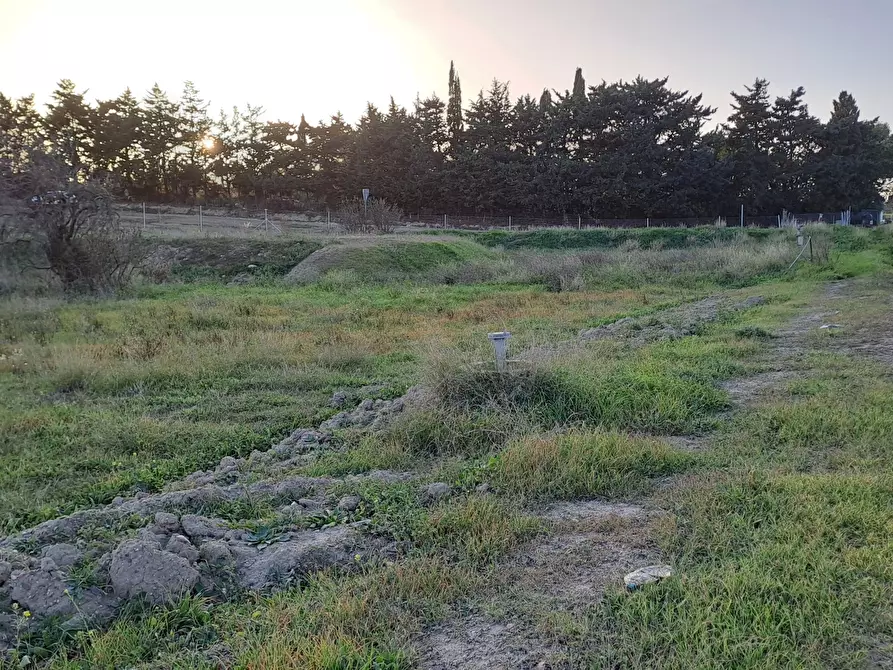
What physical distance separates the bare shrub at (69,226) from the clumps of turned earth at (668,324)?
1501 cm

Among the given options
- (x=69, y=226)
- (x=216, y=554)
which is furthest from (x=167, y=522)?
(x=69, y=226)

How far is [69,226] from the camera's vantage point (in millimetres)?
18062

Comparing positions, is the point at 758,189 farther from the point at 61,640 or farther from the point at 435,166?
the point at 61,640

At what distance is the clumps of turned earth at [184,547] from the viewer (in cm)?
310

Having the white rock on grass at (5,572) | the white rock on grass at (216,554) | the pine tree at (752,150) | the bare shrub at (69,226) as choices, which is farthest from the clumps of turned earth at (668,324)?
the pine tree at (752,150)

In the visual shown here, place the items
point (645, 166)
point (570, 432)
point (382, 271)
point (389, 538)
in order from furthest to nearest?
point (645, 166) < point (382, 271) < point (570, 432) < point (389, 538)

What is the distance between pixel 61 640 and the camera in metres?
2.87

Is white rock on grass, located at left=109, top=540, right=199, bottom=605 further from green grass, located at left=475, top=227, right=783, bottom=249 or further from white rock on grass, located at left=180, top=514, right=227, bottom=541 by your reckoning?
green grass, located at left=475, top=227, right=783, bottom=249

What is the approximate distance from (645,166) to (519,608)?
49334 mm

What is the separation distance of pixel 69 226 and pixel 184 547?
18.3 metres

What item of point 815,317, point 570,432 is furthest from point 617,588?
point 815,317

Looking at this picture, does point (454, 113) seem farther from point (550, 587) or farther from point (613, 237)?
point (550, 587)

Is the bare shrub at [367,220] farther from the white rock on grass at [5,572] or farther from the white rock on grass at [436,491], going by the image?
the white rock on grass at [5,572]

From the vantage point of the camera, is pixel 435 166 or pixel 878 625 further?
pixel 435 166
